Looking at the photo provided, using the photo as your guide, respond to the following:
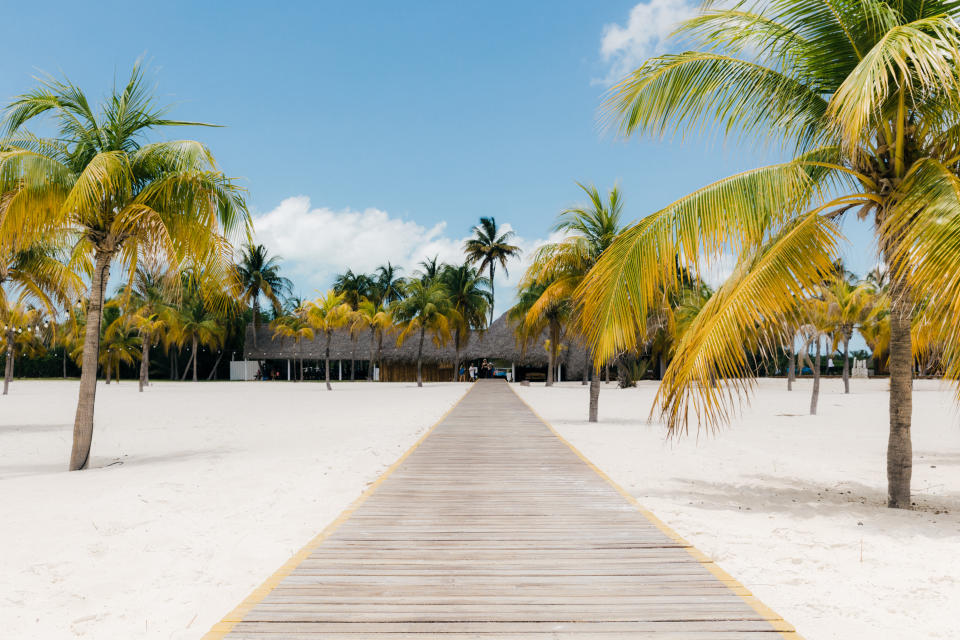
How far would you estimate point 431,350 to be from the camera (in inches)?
1607

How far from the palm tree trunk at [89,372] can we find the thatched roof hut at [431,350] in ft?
94.6

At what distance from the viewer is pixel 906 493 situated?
5.65 m

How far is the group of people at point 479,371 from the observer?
41500 mm

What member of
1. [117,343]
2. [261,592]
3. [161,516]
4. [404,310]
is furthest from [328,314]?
[261,592]

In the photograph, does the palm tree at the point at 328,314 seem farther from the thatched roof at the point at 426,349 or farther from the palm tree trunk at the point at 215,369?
the palm tree trunk at the point at 215,369

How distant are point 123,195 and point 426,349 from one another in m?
33.2

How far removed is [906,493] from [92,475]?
354 inches

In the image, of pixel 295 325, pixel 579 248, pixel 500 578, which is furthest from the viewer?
pixel 295 325

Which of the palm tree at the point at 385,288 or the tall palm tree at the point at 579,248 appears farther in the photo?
the palm tree at the point at 385,288

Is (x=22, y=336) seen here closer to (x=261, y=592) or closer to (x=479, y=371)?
(x=479, y=371)

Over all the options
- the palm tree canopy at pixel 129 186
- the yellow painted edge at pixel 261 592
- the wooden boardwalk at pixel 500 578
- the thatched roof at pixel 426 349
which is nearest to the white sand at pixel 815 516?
the wooden boardwalk at pixel 500 578

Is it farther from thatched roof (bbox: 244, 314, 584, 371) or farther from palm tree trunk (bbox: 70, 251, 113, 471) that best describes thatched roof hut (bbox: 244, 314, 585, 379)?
palm tree trunk (bbox: 70, 251, 113, 471)

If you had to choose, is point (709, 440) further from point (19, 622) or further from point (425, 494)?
point (19, 622)

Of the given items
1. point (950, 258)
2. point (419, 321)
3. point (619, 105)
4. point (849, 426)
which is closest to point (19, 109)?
point (619, 105)
